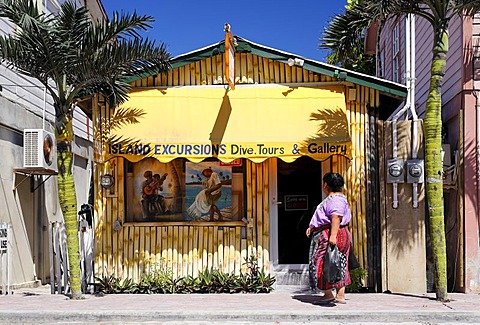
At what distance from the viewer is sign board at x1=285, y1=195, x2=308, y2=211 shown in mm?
11547

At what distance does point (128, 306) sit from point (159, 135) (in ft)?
8.97

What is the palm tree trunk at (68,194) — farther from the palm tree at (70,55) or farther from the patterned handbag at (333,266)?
the patterned handbag at (333,266)

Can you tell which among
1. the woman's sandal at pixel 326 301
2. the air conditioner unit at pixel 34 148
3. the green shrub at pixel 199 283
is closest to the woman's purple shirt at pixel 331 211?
the woman's sandal at pixel 326 301

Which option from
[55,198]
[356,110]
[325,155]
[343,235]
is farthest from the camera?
[55,198]

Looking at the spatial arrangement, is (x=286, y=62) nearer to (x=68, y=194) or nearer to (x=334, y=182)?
(x=334, y=182)

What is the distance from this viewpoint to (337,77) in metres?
10.9

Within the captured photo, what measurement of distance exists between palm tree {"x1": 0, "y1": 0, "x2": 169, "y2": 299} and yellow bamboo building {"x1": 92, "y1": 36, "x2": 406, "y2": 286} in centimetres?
92

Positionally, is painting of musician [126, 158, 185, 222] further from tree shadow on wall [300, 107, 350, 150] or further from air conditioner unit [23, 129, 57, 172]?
air conditioner unit [23, 129, 57, 172]

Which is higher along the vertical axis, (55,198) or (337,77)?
(337,77)

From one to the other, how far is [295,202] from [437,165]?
114 inches

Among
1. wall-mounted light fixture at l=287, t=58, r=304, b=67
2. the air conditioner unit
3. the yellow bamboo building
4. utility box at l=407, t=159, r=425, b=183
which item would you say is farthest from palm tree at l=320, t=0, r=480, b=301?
the air conditioner unit

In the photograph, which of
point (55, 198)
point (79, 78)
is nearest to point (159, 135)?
point (79, 78)

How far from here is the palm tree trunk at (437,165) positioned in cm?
936

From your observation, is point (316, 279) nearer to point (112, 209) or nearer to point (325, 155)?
point (325, 155)
